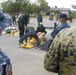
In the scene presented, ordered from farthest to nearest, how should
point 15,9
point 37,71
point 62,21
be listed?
point 15,9
point 37,71
point 62,21

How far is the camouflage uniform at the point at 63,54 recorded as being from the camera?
225 centimetres

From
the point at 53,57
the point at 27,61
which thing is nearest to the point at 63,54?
the point at 53,57

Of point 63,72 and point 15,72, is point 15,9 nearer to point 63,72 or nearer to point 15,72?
point 15,72

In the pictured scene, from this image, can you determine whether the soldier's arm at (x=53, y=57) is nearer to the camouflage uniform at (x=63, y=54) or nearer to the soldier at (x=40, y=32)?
the camouflage uniform at (x=63, y=54)

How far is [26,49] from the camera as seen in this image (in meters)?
11.3

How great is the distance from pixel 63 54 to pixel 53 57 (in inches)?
4.1

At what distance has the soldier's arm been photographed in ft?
7.62

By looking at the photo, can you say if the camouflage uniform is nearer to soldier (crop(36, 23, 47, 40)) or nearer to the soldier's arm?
the soldier's arm

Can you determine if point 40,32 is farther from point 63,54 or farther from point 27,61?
point 63,54

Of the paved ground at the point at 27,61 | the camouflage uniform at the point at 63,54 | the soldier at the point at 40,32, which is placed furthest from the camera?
the soldier at the point at 40,32

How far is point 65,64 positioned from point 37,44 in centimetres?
960

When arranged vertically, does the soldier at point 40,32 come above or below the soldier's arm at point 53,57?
below

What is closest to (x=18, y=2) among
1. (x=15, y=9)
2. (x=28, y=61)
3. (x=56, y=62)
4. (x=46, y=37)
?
(x=15, y=9)

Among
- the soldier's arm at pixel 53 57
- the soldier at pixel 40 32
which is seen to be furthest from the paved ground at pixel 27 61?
the soldier's arm at pixel 53 57
